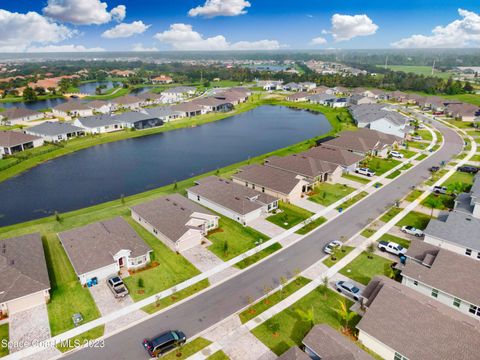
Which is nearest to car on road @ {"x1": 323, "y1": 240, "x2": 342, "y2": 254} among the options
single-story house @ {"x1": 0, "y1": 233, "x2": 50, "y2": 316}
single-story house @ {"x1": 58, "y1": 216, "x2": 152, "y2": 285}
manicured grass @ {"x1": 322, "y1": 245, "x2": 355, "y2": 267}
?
manicured grass @ {"x1": 322, "y1": 245, "x2": 355, "y2": 267}

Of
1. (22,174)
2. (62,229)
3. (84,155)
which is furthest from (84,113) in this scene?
(62,229)

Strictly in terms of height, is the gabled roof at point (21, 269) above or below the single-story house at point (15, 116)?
below

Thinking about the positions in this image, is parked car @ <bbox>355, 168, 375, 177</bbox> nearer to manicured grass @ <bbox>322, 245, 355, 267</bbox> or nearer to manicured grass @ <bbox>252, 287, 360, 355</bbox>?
manicured grass @ <bbox>322, 245, 355, 267</bbox>

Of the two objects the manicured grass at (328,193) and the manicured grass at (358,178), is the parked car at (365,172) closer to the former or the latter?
the manicured grass at (358,178)

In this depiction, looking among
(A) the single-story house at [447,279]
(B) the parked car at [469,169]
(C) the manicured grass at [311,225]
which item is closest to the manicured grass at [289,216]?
(C) the manicured grass at [311,225]

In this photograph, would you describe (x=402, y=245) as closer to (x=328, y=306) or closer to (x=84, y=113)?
(x=328, y=306)

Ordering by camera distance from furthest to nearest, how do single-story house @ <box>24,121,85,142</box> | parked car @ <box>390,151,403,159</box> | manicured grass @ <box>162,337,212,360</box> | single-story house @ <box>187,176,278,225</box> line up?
single-story house @ <box>24,121,85,142</box> → parked car @ <box>390,151,403,159</box> → single-story house @ <box>187,176,278,225</box> → manicured grass @ <box>162,337,212,360</box>
